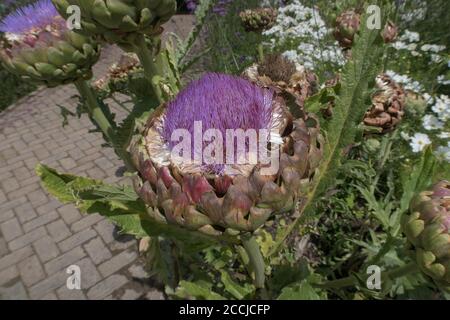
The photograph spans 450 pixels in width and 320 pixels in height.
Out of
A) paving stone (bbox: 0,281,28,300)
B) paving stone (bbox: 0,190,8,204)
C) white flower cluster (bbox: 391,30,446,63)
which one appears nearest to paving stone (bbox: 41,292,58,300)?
paving stone (bbox: 0,281,28,300)

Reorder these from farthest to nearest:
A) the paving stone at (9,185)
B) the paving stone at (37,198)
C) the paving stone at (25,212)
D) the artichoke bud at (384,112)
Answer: the paving stone at (9,185), the paving stone at (37,198), the paving stone at (25,212), the artichoke bud at (384,112)

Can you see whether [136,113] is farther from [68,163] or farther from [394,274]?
[68,163]

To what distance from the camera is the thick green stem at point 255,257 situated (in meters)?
0.76

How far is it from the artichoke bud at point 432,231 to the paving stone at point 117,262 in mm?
1615

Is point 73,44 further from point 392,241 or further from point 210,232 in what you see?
point 392,241

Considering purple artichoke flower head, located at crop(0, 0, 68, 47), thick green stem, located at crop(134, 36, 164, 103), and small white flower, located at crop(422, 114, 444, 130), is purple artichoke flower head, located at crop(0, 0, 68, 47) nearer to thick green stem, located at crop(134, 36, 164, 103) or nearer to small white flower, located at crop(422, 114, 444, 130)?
thick green stem, located at crop(134, 36, 164, 103)

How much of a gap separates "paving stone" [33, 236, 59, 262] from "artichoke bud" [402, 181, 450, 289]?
6.50ft

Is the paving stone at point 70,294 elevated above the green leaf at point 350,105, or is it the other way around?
the green leaf at point 350,105

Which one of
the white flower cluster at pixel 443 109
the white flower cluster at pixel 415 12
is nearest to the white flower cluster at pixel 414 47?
the white flower cluster at pixel 415 12

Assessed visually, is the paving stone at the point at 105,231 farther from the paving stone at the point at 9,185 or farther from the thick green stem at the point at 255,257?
the thick green stem at the point at 255,257

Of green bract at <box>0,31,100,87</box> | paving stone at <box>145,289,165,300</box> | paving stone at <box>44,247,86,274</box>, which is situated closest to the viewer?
green bract at <box>0,31,100,87</box>

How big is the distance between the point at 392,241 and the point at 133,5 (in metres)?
0.80

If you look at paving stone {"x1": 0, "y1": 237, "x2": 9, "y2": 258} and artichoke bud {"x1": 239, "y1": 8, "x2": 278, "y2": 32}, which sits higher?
artichoke bud {"x1": 239, "y1": 8, "x2": 278, "y2": 32}

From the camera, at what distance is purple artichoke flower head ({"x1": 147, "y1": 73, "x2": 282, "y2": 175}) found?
2.17 feet
